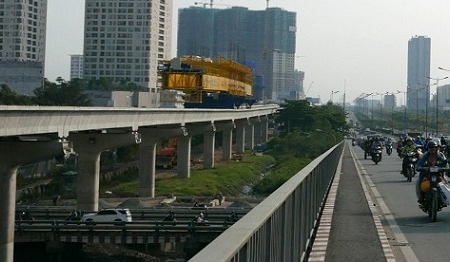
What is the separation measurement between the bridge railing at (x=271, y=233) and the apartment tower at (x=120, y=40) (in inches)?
7155

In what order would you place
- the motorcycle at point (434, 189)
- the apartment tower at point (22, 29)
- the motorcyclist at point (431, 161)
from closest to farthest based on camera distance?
the motorcycle at point (434, 189) < the motorcyclist at point (431, 161) < the apartment tower at point (22, 29)

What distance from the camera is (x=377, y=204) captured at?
23.1 metres

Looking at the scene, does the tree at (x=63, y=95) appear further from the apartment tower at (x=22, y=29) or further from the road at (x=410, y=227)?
the road at (x=410, y=227)

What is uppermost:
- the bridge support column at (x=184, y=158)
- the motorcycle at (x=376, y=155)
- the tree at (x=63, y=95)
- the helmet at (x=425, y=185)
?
the tree at (x=63, y=95)

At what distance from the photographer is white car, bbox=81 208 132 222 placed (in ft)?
133

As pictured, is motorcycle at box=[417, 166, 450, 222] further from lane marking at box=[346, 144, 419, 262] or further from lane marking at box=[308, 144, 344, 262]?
lane marking at box=[308, 144, 344, 262]

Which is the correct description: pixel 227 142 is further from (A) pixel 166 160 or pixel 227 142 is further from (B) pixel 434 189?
(B) pixel 434 189

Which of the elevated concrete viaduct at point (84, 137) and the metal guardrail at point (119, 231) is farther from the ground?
the elevated concrete viaduct at point (84, 137)

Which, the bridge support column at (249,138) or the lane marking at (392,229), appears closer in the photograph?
the lane marking at (392,229)

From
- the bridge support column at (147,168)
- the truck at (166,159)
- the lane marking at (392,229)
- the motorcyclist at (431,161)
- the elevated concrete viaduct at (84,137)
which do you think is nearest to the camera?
the lane marking at (392,229)

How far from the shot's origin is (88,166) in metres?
48.5

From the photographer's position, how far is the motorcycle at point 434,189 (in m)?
17.5

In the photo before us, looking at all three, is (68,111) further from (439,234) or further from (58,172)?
(58,172)

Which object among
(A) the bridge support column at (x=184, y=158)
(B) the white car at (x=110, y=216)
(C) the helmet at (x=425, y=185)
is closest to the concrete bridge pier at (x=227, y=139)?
(A) the bridge support column at (x=184, y=158)
